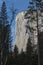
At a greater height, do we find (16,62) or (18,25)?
(18,25)

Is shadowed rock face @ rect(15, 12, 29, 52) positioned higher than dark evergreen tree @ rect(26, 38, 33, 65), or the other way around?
shadowed rock face @ rect(15, 12, 29, 52)

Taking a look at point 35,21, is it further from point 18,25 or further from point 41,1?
point 18,25

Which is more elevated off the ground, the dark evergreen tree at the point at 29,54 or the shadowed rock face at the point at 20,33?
the shadowed rock face at the point at 20,33

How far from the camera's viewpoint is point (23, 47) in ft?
154

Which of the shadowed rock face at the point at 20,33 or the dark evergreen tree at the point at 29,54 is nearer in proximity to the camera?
the dark evergreen tree at the point at 29,54

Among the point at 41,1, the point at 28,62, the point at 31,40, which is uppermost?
the point at 41,1

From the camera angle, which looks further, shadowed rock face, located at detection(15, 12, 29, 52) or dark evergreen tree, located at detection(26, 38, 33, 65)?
shadowed rock face, located at detection(15, 12, 29, 52)

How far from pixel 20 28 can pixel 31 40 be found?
4536 mm

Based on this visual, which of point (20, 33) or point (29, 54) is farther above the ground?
point (20, 33)

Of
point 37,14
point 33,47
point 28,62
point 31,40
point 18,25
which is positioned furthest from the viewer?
point 18,25

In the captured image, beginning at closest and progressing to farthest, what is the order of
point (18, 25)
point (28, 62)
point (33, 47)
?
1. point (28, 62)
2. point (33, 47)
3. point (18, 25)

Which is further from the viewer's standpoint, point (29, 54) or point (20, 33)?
point (20, 33)

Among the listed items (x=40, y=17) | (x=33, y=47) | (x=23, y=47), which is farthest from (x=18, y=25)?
(x=40, y=17)

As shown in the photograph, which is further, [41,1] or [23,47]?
[23,47]
